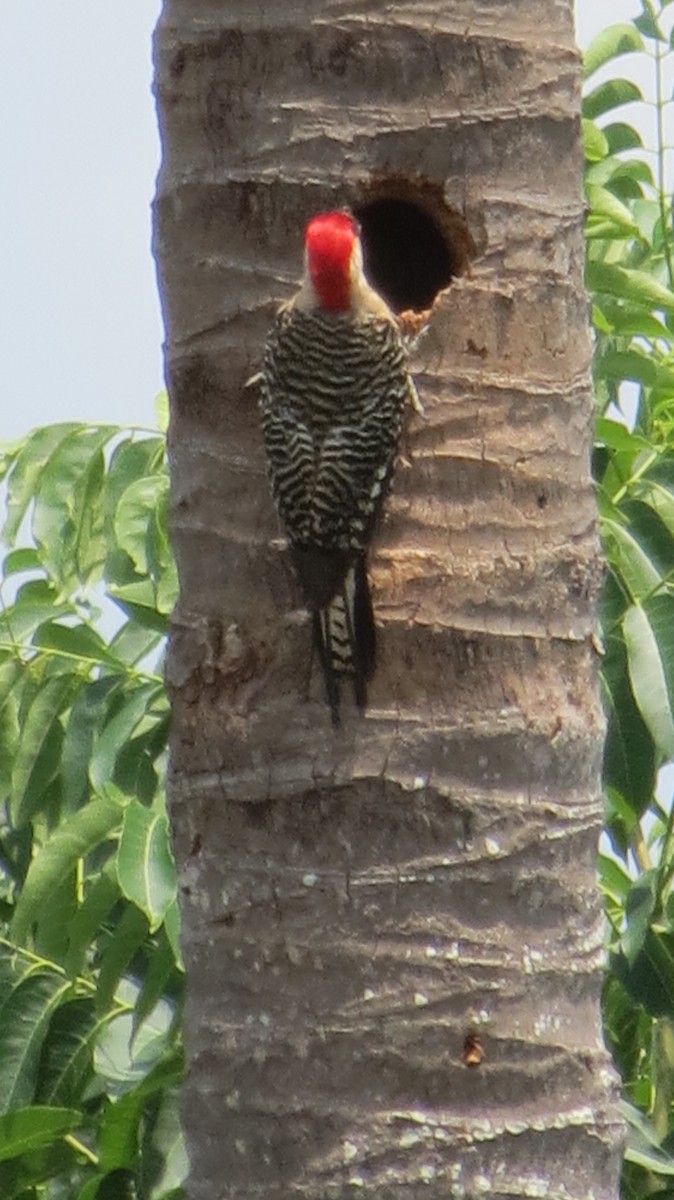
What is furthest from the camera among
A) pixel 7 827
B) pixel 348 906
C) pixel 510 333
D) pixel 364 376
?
pixel 7 827

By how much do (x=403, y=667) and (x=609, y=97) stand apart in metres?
1.58

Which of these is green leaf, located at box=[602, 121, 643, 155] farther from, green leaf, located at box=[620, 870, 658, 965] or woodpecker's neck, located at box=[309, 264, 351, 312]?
green leaf, located at box=[620, 870, 658, 965]

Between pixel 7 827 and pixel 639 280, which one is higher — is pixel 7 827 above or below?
below

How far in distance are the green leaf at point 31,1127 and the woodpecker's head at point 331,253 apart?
52.2 inches

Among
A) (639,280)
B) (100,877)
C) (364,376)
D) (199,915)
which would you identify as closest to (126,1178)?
(100,877)

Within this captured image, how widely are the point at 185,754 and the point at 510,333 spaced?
75cm

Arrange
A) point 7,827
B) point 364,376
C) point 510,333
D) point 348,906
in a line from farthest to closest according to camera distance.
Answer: point 7,827 → point 364,376 → point 510,333 → point 348,906

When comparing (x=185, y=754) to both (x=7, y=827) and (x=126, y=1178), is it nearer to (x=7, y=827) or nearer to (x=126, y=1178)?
(x=126, y=1178)

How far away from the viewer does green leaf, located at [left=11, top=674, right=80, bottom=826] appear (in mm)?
3889

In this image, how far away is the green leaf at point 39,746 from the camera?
3889mm

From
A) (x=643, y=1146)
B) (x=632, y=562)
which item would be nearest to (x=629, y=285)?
(x=632, y=562)

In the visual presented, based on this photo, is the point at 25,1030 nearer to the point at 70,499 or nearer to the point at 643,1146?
the point at 70,499

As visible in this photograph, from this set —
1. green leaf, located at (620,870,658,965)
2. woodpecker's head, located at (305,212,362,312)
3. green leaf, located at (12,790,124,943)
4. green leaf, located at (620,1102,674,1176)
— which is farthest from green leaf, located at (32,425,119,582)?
green leaf, located at (620,1102,674,1176)

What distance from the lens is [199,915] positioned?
3.02 m
